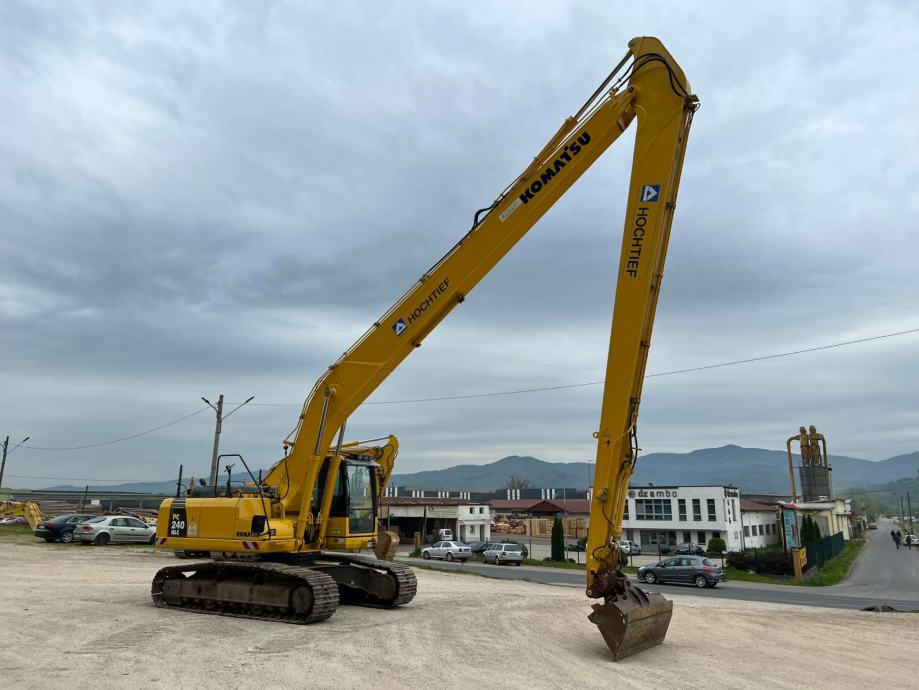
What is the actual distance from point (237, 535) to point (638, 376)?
24.2ft

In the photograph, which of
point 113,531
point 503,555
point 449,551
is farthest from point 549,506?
point 113,531

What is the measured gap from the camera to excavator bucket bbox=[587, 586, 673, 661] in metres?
8.95

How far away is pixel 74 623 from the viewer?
Result: 1091 centimetres

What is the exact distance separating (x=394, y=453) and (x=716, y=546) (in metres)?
43.4

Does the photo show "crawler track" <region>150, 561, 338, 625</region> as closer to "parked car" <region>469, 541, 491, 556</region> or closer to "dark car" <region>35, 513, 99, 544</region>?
"dark car" <region>35, 513, 99, 544</region>

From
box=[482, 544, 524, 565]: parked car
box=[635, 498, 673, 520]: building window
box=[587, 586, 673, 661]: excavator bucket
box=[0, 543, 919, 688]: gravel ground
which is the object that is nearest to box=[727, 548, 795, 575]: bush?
box=[482, 544, 524, 565]: parked car

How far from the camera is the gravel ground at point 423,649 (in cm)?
799

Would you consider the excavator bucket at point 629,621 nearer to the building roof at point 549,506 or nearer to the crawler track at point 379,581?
the crawler track at point 379,581

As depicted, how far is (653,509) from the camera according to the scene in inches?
2223

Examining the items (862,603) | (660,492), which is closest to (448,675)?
(862,603)

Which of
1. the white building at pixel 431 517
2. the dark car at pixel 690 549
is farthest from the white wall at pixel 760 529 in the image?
the white building at pixel 431 517

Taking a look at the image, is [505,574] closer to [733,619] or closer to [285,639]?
[733,619]

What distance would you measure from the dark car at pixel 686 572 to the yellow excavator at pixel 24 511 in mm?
31295

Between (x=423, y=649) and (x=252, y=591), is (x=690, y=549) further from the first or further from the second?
(x=423, y=649)
